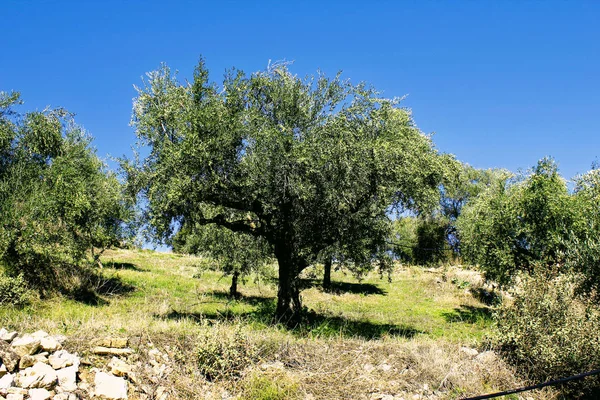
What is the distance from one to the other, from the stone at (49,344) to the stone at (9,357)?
581mm

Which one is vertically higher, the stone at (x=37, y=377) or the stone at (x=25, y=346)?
the stone at (x=25, y=346)

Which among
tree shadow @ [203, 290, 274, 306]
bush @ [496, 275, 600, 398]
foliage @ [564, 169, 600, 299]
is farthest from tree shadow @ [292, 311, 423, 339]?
tree shadow @ [203, 290, 274, 306]

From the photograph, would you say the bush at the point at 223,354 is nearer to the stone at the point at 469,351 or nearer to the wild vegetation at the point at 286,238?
the wild vegetation at the point at 286,238

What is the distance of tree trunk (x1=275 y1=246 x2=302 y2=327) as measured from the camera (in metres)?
18.6

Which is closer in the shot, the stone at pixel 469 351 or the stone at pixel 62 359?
the stone at pixel 62 359

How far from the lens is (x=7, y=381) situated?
8852 millimetres

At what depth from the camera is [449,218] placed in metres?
57.2

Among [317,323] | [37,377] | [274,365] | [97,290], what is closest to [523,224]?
[317,323]

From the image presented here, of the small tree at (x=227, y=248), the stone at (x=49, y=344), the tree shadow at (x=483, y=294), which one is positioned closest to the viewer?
the stone at (x=49, y=344)

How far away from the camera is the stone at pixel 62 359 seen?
9887 millimetres

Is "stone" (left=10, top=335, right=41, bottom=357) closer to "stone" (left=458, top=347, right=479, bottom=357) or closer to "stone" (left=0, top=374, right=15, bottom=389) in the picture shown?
"stone" (left=0, top=374, right=15, bottom=389)

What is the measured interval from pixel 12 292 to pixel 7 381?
11607 mm

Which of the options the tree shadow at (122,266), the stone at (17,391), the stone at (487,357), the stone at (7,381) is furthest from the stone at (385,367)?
the tree shadow at (122,266)

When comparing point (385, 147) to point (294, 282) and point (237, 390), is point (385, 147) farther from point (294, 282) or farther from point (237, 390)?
point (237, 390)
